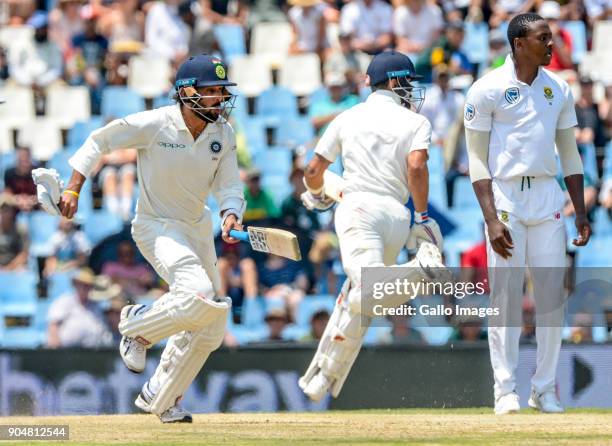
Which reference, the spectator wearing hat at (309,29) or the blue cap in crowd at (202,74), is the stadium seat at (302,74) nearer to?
the spectator wearing hat at (309,29)

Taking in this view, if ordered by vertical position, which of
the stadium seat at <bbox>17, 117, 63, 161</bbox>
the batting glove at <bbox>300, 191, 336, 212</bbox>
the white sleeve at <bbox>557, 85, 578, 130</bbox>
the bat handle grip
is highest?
the white sleeve at <bbox>557, 85, 578, 130</bbox>

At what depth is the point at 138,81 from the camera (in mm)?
16797

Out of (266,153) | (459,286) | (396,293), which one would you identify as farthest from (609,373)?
(266,153)

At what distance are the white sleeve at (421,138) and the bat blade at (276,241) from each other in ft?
3.11

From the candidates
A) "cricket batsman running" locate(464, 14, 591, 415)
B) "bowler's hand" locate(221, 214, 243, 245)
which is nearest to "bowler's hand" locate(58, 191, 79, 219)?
"bowler's hand" locate(221, 214, 243, 245)

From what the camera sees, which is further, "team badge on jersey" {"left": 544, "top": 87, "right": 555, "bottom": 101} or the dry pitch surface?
"team badge on jersey" {"left": 544, "top": 87, "right": 555, "bottom": 101}

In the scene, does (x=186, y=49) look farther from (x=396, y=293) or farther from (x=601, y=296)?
(x=396, y=293)

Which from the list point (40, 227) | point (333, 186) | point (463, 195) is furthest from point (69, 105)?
point (333, 186)

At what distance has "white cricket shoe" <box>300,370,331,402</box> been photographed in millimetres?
8805

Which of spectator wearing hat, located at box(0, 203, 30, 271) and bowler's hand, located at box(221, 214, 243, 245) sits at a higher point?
bowler's hand, located at box(221, 214, 243, 245)

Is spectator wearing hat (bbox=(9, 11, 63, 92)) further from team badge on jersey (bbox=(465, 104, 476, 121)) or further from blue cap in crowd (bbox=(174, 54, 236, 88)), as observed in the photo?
team badge on jersey (bbox=(465, 104, 476, 121))

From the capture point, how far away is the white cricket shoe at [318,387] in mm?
8805

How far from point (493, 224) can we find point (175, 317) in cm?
189

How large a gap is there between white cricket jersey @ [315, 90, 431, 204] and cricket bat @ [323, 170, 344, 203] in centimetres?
11
